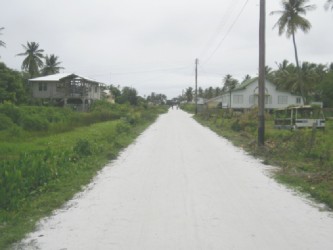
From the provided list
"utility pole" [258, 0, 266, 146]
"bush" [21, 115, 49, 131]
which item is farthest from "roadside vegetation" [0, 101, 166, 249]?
"utility pole" [258, 0, 266, 146]

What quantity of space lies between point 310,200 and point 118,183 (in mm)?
4193

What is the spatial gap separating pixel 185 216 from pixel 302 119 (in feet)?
62.2

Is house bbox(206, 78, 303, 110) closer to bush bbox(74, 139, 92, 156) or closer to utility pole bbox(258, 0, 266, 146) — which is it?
utility pole bbox(258, 0, 266, 146)

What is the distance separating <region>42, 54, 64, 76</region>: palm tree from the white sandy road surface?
68.8 m

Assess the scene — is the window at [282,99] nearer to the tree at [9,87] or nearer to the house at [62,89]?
the house at [62,89]

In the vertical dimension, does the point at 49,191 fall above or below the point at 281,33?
below

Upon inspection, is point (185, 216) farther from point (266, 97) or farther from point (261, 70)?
point (266, 97)

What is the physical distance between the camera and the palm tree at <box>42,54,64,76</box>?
74.2 meters

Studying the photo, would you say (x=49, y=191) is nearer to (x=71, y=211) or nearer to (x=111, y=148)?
(x=71, y=211)

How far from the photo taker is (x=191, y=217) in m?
5.91

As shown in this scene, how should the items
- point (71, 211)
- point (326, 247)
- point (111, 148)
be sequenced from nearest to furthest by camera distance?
point (326, 247) → point (71, 211) → point (111, 148)

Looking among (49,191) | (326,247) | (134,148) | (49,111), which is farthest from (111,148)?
(49,111)

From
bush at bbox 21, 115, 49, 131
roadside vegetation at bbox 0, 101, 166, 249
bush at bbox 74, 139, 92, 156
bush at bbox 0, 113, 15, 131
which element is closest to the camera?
roadside vegetation at bbox 0, 101, 166, 249

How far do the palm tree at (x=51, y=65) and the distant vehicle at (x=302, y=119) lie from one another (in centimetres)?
5870
